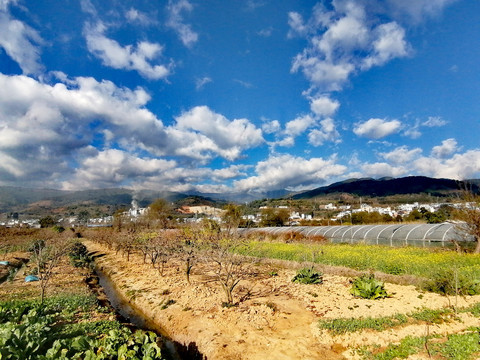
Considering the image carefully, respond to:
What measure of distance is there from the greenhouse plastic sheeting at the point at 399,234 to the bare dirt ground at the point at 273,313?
1152 cm

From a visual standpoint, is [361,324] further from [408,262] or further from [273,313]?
[408,262]

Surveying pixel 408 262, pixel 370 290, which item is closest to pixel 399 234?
pixel 408 262

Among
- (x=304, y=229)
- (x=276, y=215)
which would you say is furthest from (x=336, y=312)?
(x=276, y=215)

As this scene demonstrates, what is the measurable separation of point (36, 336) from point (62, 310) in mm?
5410

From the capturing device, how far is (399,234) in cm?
2438

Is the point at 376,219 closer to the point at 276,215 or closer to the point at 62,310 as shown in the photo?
the point at 276,215

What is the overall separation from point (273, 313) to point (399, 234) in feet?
65.1

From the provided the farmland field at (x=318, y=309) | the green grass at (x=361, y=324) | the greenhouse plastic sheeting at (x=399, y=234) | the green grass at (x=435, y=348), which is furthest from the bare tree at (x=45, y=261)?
the greenhouse plastic sheeting at (x=399, y=234)

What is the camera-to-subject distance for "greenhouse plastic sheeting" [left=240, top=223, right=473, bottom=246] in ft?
68.7

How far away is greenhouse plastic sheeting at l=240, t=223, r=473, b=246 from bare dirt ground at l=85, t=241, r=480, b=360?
37.8 feet

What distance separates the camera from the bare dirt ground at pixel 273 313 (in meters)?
7.98

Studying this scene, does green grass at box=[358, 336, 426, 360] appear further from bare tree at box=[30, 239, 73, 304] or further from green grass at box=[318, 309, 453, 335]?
bare tree at box=[30, 239, 73, 304]

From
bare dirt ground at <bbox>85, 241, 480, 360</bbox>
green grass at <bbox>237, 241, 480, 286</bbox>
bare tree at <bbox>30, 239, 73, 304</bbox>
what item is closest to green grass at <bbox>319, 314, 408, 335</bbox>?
bare dirt ground at <bbox>85, 241, 480, 360</bbox>

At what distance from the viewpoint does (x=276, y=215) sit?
2395 inches
